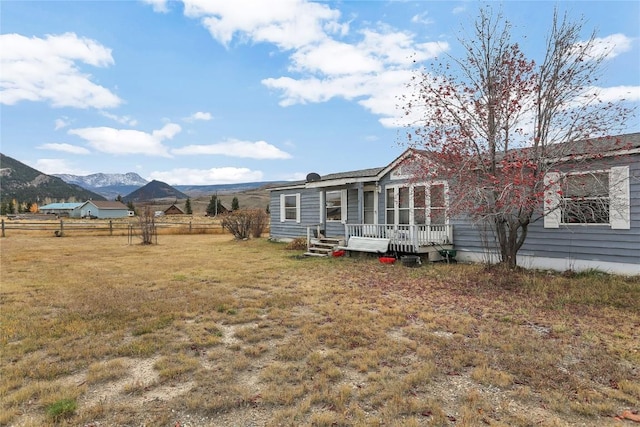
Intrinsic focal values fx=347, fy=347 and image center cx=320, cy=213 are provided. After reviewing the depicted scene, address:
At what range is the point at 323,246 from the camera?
12.9 m

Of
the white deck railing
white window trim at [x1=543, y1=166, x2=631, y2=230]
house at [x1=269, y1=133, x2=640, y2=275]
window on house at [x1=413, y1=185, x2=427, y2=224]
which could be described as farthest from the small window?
white window trim at [x1=543, y1=166, x2=631, y2=230]

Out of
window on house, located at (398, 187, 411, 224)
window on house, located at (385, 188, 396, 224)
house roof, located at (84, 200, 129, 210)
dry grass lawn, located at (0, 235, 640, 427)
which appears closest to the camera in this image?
dry grass lawn, located at (0, 235, 640, 427)

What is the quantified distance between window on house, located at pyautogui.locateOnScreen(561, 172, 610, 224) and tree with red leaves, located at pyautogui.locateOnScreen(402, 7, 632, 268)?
1.42 feet

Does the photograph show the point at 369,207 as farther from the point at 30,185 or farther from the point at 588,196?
the point at 30,185

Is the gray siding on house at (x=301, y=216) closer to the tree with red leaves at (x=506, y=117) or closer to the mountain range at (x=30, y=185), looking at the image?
the tree with red leaves at (x=506, y=117)

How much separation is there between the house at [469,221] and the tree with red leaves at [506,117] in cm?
46

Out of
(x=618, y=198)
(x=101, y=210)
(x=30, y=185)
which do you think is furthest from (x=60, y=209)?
(x=618, y=198)

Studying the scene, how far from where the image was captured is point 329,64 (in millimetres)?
15289

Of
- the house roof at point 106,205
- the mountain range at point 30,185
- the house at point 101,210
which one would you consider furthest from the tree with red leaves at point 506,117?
the mountain range at point 30,185

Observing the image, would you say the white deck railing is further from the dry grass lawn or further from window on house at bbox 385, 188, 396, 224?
the dry grass lawn

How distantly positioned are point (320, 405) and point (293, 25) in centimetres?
1281

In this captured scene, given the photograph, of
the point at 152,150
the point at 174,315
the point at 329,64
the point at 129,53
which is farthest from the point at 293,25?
the point at 152,150

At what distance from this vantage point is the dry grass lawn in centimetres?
267

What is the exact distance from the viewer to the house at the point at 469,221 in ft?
24.9
